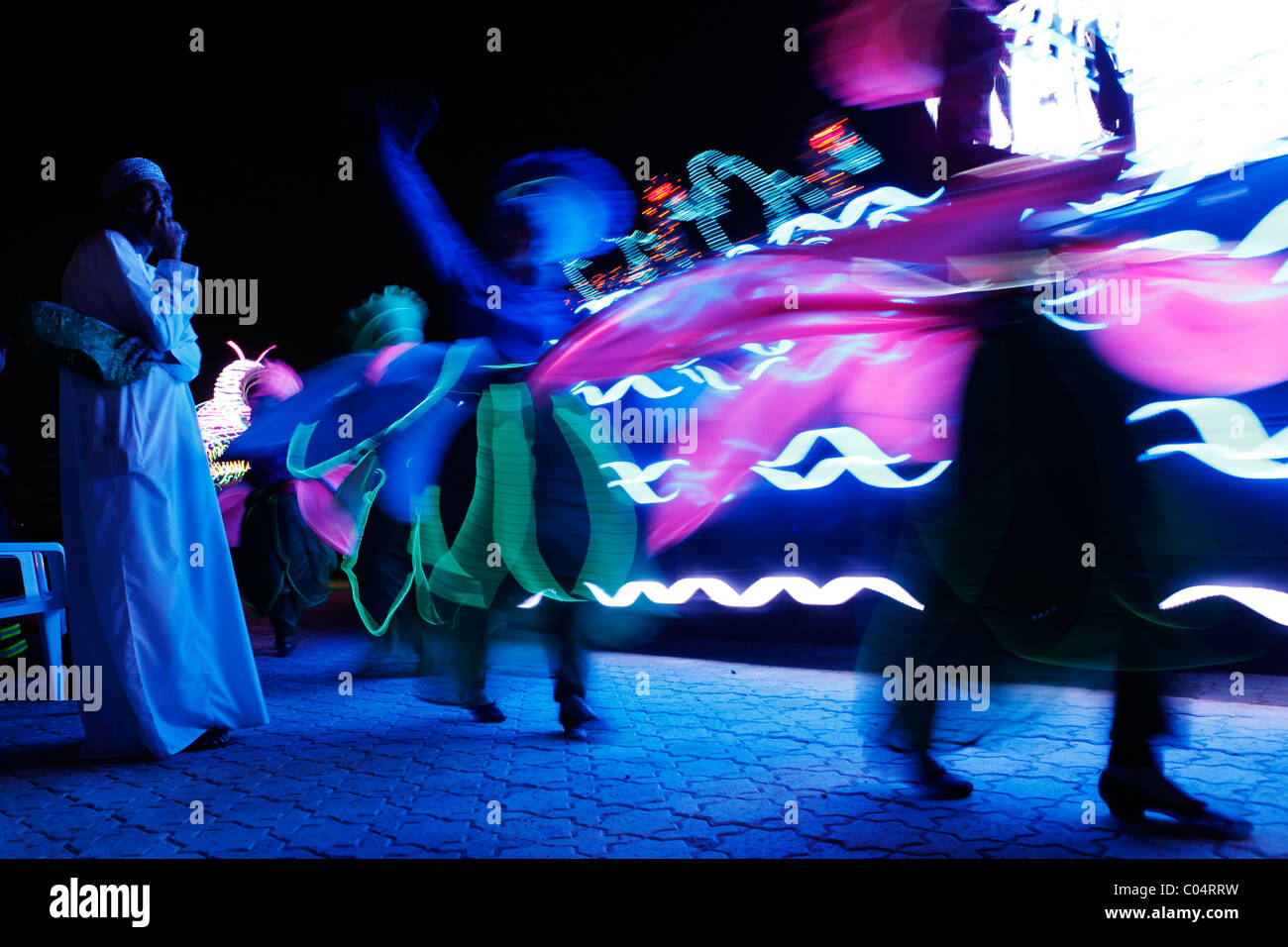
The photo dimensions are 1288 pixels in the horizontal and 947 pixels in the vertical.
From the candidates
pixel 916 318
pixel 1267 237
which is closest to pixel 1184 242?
pixel 1267 237

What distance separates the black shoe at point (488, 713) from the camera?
431 centimetres

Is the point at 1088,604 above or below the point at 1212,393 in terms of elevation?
below

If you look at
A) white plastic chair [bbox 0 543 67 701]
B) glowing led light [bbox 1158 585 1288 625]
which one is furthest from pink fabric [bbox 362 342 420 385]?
glowing led light [bbox 1158 585 1288 625]

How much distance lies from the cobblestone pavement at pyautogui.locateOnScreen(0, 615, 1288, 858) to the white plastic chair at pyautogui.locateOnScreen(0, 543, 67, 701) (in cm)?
35

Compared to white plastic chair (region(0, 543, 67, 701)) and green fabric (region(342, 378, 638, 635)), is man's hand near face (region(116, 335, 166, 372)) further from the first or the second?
green fabric (region(342, 378, 638, 635))

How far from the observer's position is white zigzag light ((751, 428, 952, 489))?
205 inches

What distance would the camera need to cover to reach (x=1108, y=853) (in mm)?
2340

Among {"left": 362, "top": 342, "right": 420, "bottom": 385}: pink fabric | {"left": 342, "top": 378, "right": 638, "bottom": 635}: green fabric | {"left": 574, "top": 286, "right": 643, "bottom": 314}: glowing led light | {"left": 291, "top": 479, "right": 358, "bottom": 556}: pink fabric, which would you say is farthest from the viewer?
{"left": 291, "top": 479, "right": 358, "bottom": 556}: pink fabric

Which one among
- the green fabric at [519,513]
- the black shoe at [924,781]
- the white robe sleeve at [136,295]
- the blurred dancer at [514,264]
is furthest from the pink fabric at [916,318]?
the white robe sleeve at [136,295]

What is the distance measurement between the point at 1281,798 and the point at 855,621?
139 inches

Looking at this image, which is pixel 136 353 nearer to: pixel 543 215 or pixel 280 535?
pixel 543 215
